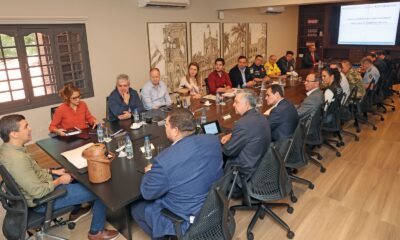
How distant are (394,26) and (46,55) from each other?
926cm

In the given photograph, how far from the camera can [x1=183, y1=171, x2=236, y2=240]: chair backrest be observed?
1750mm

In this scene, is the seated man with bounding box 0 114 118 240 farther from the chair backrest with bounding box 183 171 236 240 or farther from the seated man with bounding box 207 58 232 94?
the seated man with bounding box 207 58 232 94

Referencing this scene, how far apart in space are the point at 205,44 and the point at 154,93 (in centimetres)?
312

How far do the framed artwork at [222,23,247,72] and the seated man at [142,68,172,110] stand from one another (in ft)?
11.8

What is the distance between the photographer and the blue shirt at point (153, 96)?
4.37 metres

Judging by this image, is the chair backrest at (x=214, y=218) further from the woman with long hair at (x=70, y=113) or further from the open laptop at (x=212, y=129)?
the woman with long hair at (x=70, y=113)

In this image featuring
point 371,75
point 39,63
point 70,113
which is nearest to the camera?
point 70,113

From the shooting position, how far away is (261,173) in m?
2.45

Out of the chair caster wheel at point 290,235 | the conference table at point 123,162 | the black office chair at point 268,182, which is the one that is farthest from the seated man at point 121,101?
the chair caster wheel at point 290,235

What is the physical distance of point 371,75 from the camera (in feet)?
18.7

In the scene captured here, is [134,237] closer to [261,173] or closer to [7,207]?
[7,207]

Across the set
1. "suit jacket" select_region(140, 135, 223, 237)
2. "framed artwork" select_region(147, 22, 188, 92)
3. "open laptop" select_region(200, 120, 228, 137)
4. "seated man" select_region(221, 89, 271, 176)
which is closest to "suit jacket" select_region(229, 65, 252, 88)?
"framed artwork" select_region(147, 22, 188, 92)

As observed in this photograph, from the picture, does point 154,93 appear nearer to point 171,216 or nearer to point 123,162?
point 123,162

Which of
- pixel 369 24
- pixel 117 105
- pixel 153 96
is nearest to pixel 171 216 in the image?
pixel 117 105
